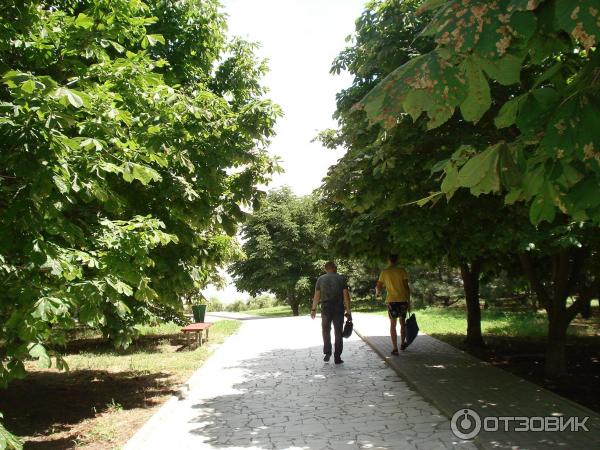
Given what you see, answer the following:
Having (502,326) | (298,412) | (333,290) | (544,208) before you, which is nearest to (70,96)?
(544,208)

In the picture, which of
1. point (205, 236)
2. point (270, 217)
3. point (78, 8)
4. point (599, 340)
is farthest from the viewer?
point (270, 217)

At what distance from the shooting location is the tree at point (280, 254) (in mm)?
35594

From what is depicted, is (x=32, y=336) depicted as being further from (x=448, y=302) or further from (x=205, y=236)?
(x=448, y=302)

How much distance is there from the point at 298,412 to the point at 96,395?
13.8 ft

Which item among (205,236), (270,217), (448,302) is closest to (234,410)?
(205,236)

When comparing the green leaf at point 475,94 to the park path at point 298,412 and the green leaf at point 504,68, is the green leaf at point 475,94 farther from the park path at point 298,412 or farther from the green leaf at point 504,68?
the park path at point 298,412

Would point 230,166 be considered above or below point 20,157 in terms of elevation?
above

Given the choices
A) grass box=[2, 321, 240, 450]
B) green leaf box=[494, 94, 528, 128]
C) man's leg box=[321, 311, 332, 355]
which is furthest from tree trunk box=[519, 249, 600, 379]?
green leaf box=[494, 94, 528, 128]

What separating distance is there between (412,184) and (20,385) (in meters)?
8.62

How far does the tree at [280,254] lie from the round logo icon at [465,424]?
2858 cm

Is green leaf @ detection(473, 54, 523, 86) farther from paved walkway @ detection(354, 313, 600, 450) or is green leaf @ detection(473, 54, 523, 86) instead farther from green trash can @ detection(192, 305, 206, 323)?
green trash can @ detection(192, 305, 206, 323)

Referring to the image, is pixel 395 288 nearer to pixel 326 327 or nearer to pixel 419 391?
pixel 326 327

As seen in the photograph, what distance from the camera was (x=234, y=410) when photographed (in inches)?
276

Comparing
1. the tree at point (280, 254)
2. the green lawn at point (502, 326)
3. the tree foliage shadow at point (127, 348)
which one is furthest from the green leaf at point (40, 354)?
the tree at point (280, 254)
